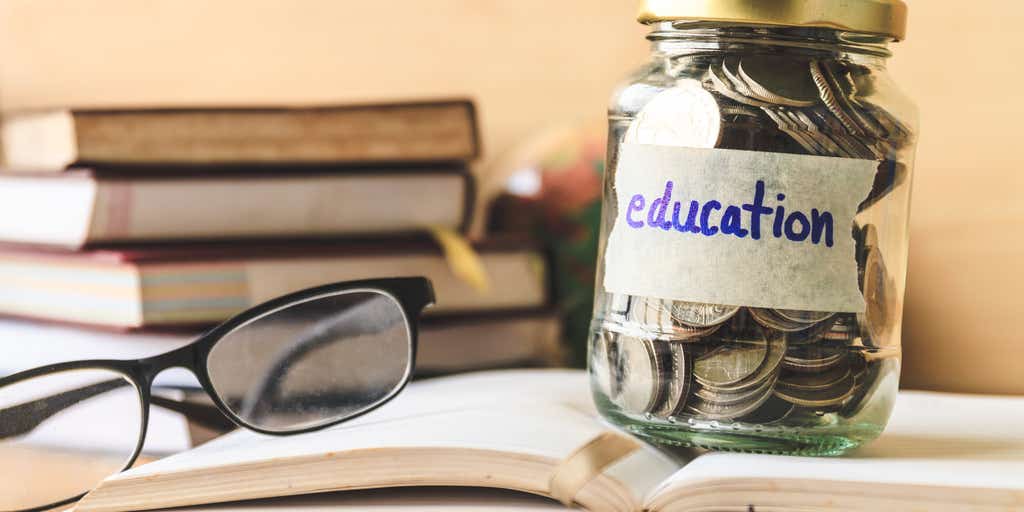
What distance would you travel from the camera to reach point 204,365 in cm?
64

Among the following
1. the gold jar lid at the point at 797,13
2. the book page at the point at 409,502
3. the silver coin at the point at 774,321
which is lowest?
the book page at the point at 409,502

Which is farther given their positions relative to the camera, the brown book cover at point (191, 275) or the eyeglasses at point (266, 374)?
the brown book cover at point (191, 275)

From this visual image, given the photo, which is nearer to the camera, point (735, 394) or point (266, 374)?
point (735, 394)

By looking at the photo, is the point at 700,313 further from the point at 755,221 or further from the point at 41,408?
the point at 41,408

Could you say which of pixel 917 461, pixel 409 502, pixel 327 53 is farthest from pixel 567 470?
pixel 327 53

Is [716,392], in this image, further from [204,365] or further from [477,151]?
[477,151]

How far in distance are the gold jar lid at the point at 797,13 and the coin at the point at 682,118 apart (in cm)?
3

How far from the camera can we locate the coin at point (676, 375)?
21.4 inches

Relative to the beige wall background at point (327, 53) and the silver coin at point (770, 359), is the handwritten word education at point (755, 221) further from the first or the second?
the beige wall background at point (327, 53)

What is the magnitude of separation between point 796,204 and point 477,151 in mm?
445

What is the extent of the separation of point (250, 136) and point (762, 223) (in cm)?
47

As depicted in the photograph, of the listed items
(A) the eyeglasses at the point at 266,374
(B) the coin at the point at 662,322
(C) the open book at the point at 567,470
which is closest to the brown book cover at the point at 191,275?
(A) the eyeglasses at the point at 266,374

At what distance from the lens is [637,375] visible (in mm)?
566

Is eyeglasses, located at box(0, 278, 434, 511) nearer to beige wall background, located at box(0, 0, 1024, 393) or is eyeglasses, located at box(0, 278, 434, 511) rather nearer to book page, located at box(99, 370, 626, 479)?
book page, located at box(99, 370, 626, 479)
